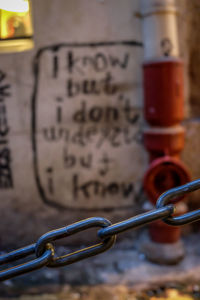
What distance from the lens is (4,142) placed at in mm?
3189

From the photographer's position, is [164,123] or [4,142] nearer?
[164,123]

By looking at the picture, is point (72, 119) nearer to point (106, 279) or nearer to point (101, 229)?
point (106, 279)

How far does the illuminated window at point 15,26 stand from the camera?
310 cm

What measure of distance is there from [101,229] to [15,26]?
2757mm

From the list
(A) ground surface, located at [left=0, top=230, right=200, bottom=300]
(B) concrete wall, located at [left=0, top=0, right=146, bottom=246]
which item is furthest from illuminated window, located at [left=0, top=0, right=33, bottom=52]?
(A) ground surface, located at [left=0, top=230, right=200, bottom=300]

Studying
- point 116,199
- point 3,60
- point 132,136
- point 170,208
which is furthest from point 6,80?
point 170,208

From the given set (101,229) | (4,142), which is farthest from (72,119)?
(101,229)

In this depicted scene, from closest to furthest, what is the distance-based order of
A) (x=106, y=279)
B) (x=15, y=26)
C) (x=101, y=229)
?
1. (x=101, y=229)
2. (x=106, y=279)
3. (x=15, y=26)

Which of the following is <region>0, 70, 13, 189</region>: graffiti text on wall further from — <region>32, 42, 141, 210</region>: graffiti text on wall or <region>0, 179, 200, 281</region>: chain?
<region>0, 179, 200, 281</region>: chain

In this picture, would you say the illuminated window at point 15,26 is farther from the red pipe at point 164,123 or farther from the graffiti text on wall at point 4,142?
the red pipe at point 164,123

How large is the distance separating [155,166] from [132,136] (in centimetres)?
58

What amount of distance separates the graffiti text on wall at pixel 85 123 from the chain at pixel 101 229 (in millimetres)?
2199

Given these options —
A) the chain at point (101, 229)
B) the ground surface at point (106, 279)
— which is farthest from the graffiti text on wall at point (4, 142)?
the chain at point (101, 229)

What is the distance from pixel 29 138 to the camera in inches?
125
